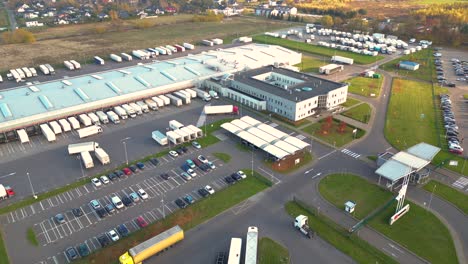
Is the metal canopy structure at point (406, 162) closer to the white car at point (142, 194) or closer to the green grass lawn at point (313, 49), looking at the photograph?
the white car at point (142, 194)

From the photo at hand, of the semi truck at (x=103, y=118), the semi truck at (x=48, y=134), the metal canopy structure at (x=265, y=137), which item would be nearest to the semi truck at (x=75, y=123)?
the semi truck at (x=48, y=134)

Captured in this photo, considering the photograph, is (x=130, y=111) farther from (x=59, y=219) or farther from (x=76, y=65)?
(x=76, y=65)

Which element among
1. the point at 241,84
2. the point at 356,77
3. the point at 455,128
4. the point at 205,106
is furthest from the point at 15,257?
the point at 356,77

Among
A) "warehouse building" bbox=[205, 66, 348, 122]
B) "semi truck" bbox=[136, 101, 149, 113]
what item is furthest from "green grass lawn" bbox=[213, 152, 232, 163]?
"semi truck" bbox=[136, 101, 149, 113]

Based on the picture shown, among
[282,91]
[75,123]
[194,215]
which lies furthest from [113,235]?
[282,91]

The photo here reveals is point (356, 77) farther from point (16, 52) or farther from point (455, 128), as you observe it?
point (16, 52)

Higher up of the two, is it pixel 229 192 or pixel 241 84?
pixel 241 84
